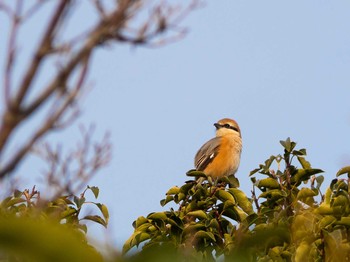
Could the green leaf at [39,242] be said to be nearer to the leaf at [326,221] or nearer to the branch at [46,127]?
the branch at [46,127]

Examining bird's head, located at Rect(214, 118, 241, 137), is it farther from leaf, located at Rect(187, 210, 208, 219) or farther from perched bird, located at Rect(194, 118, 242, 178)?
leaf, located at Rect(187, 210, 208, 219)

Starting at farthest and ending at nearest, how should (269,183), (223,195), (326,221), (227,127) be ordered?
(227,127)
(223,195)
(269,183)
(326,221)

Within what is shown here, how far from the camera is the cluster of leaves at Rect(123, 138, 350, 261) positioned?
452cm

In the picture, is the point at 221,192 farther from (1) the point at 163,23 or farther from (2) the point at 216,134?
(2) the point at 216,134

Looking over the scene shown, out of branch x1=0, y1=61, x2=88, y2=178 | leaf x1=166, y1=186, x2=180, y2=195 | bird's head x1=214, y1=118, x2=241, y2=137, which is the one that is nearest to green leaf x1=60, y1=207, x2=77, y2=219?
leaf x1=166, y1=186, x2=180, y2=195

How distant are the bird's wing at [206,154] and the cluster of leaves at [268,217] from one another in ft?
20.7

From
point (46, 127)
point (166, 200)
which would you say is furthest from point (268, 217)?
point (46, 127)

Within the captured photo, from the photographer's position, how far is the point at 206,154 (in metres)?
12.7

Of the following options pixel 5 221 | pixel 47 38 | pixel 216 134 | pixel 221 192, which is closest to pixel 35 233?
pixel 5 221

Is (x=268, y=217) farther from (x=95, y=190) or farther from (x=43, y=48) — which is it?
(x=43, y=48)

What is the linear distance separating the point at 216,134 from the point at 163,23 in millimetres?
11978

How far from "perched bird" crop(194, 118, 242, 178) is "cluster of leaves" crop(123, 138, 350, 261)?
626 centimetres

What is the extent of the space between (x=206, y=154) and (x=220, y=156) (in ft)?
0.81

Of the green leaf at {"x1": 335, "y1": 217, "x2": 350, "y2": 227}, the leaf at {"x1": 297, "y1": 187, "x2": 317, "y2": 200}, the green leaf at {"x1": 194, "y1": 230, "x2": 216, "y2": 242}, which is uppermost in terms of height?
the leaf at {"x1": 297, "y1": 187, "x2": 317, "y2": 200}
